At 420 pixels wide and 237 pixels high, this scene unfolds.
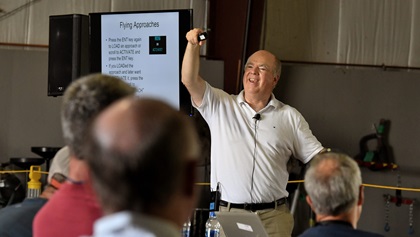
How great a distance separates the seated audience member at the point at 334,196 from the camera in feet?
8.17

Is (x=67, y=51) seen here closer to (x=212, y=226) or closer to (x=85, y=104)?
(x=212, y=226)

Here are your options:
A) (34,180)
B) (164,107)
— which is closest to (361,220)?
(34,180)

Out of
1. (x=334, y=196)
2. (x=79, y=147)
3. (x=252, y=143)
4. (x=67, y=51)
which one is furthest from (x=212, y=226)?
(x=67, y=51)

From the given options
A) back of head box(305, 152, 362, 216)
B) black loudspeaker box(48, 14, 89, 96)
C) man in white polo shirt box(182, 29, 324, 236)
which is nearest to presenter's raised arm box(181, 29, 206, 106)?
man in white polo shirt box(182, 29, 324, 236)

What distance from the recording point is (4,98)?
8164mm

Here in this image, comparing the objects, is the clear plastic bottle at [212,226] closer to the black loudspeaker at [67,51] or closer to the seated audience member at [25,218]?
the seated audience member at [25,218]

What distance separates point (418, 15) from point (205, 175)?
9.64 feet

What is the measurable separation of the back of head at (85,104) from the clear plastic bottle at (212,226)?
80.7 inches

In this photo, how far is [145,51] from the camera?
18.4ft

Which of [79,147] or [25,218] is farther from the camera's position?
[25,218]

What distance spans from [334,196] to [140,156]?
1.38 meters

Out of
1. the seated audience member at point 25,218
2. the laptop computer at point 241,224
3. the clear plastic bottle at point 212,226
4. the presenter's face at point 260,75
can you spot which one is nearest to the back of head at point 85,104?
the seated audience member at point 25,218

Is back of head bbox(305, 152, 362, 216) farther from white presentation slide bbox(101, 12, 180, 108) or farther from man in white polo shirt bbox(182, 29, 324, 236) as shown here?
white presentation slide bbox(101, 12, 180, 108)

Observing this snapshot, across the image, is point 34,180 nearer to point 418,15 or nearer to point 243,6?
point 243,6
